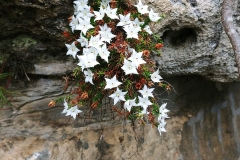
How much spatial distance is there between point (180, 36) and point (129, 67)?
0.54m

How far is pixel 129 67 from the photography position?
4.01ft

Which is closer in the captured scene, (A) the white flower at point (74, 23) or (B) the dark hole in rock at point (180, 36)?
(A) the white flower at point (74, 23)

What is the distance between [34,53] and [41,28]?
149mm

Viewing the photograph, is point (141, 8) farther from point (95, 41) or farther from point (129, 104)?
point (129, 104)

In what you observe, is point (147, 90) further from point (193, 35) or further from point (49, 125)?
point (49, 125)

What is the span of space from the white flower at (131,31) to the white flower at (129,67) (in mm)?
113

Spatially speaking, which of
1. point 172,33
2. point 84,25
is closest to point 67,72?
point 84,25

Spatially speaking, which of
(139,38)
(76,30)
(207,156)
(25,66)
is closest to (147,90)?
(139,38)

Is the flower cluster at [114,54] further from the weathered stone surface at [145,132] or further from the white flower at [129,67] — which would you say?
the weathered stone surface at [145,132]

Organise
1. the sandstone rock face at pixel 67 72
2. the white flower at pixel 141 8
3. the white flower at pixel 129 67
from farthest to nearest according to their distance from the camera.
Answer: the sandstone rock face at pixel 67 72 → the white flower at pixel 141 8 → the white flower at pixel 129 67

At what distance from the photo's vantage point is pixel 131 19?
134 cm

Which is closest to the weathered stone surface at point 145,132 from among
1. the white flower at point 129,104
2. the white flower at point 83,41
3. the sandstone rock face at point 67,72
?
the sandstone rock face at point 67,72

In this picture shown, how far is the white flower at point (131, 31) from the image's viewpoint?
4.17ft

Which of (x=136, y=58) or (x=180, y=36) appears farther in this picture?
(x=180, y=36)
